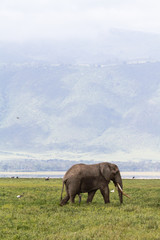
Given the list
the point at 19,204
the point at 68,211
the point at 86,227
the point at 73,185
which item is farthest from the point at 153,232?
the point at 19,204

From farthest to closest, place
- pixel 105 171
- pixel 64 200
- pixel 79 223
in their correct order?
pixel 64 200 < pixel 105 171 < pixel 79 223

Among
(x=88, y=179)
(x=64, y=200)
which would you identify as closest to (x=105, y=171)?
(x=88, y=179)

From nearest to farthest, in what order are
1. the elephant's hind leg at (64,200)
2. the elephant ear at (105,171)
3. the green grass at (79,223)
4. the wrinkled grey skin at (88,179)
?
the green grass at (79,223)
the wrinkled grey skin at (88,179)
the elephant ear at (105,171)
the elephant's hind leg at (64,200)

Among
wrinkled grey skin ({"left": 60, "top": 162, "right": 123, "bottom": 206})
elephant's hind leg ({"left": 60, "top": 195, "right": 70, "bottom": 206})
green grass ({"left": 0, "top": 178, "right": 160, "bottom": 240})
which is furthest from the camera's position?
elephant's hind leg ({"left": 60, "top": 195, "right": 70, "bottom": 206})

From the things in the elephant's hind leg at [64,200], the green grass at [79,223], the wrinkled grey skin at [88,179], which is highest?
the wrinkled grey skin at [88,179]

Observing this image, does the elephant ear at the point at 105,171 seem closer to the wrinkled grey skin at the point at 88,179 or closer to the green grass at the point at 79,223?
the wrinkled grey skin at the point at 88,179

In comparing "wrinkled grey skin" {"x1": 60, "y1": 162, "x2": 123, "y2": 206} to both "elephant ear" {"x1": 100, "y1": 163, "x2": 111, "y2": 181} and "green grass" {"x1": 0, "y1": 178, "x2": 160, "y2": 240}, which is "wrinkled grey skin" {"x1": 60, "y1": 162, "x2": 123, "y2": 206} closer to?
"elephant ear" {"x1": 100, "y1": 163, "x2": 111, "y2": 181}

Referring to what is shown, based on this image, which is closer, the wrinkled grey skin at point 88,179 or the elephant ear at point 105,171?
the wrinkled grey skin at point 88,179

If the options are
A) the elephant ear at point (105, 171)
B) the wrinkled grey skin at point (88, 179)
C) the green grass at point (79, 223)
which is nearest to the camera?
the green grass at point (79, 223)

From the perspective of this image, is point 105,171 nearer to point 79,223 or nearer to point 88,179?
point 88,179

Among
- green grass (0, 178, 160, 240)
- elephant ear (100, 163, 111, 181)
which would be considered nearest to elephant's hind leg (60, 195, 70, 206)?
green grass (0, 178, 160, 240)

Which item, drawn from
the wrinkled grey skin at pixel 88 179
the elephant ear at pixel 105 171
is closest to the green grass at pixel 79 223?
the wrinkled grey skin at pixel 88 179

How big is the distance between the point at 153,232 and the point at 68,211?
7909mm

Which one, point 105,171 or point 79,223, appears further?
point 105,171
